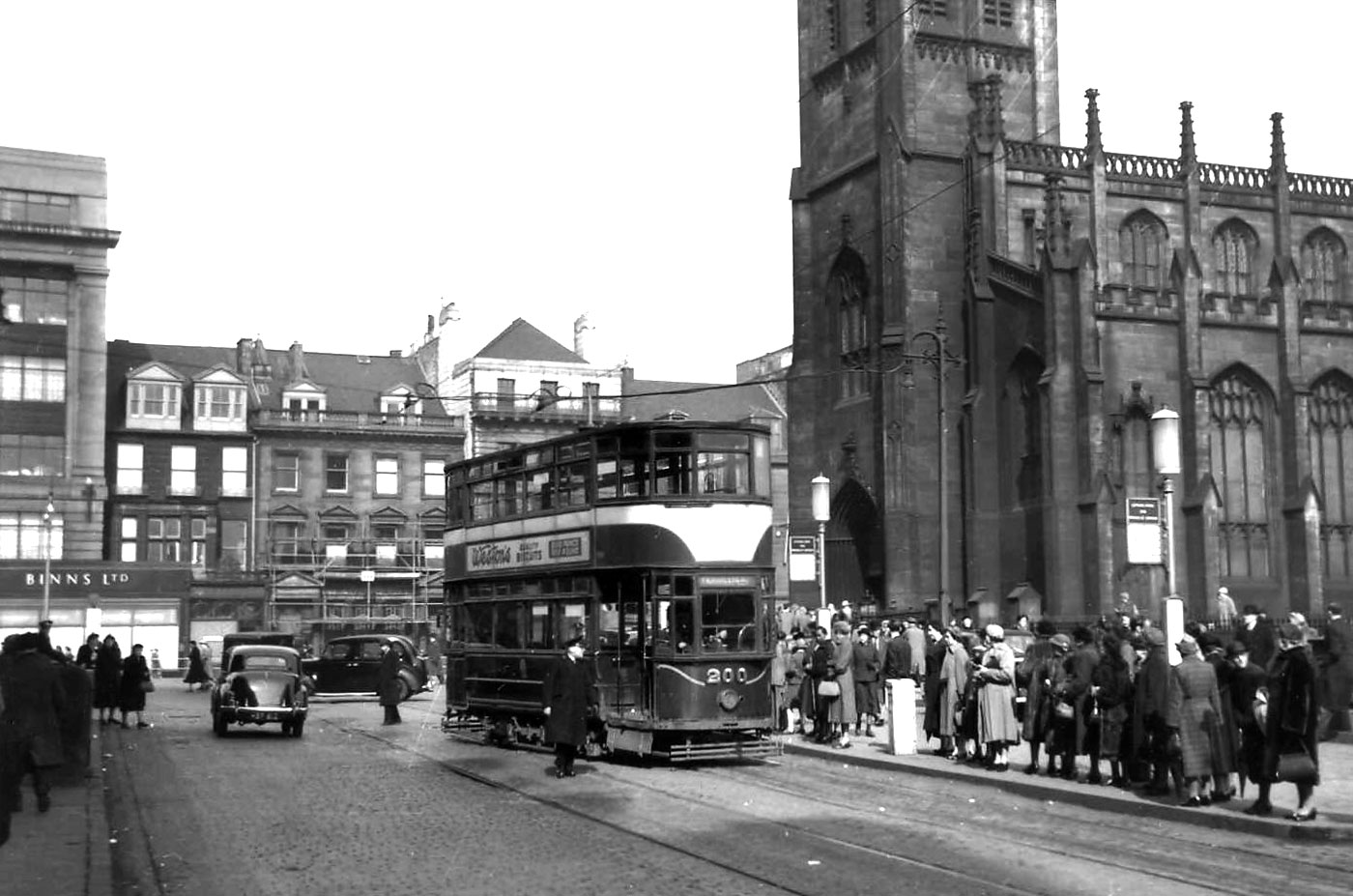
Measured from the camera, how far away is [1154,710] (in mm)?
16594

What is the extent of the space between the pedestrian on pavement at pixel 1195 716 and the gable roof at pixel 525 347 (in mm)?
61053

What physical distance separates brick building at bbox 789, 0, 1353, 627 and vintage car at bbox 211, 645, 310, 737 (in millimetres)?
18922

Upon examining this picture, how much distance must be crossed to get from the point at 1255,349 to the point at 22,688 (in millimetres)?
39401

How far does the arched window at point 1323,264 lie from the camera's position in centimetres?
5275

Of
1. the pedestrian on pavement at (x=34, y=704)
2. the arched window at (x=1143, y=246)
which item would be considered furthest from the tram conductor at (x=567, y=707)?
the arched window at (x=1143, y=246)

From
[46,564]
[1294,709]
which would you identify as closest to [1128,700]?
[1294,709]

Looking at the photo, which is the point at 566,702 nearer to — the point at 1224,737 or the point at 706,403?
the point at 1224,737

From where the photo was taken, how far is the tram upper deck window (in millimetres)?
21516

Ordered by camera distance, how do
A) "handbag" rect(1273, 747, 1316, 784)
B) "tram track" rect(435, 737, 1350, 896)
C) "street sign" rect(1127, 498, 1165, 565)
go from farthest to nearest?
"street sign" rect(1127, 498, 1165, 565) < "handbag" rect(1273, 747, 1316, 784) < "tram track" rect(435, 737, 1350, 896)

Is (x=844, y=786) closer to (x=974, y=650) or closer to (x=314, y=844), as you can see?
(x=974, y=650)

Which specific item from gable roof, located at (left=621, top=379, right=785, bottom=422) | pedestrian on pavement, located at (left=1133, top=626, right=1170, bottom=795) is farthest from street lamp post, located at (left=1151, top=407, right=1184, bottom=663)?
gable roof, located at (left=621, top=379, right=785, bottom=422)

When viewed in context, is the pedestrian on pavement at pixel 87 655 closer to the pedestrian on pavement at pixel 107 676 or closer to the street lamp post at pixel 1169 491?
the pedestrian on pavement at pixel 107 676

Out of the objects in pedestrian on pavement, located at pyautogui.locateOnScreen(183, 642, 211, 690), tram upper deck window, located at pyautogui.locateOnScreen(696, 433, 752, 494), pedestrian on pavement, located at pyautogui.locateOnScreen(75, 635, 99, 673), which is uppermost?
tram upper deck window, located at pyautogui.locateOnScreen(696, 433, 752, 494)

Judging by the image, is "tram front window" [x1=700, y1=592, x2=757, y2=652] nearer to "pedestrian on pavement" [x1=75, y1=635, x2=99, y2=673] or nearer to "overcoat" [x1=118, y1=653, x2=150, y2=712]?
"overcoat" [x1=118, y1=653, x2=150, y2=712]
